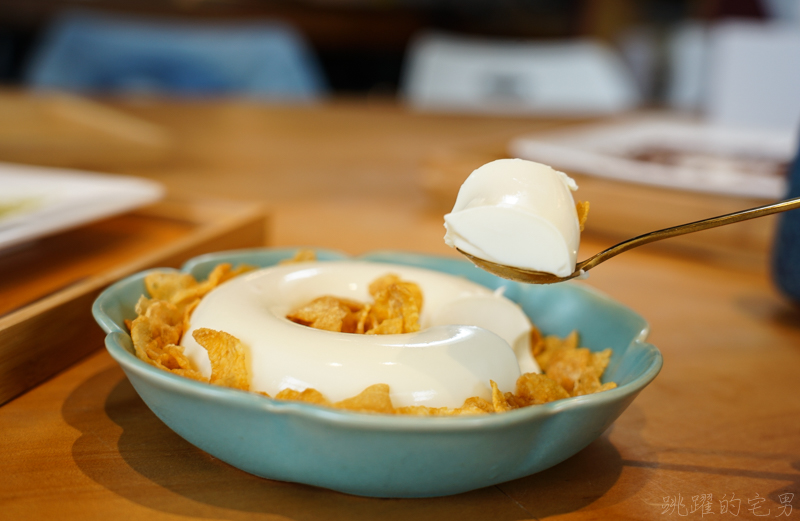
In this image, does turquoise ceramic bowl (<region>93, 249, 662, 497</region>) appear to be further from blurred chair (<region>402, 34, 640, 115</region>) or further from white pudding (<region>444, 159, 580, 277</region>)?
blurred chair (<region>402, 34, 640, 115</region>)

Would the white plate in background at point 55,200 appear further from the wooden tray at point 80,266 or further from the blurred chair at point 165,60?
the blurred chair at point 165,60

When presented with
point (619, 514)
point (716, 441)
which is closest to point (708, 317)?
point (716, 441)

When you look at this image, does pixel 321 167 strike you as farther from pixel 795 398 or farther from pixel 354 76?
pixel 354 76

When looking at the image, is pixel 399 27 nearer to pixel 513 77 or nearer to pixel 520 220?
pixel 513 77

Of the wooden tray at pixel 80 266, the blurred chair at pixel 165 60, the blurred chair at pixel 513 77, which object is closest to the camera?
the wooden tray at pixel 80 266

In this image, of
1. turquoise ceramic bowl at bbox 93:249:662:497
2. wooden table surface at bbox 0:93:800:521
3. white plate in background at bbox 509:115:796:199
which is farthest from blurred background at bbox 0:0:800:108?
turquoise ceramic bowl at bbox 93:249:662:497

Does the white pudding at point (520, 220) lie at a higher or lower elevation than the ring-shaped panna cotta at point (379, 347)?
higher

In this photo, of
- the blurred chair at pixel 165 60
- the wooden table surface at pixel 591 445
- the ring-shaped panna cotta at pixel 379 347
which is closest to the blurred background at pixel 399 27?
the blurred chair at pixel 165 60

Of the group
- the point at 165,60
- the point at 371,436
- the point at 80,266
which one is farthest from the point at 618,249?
the point at 165,60
